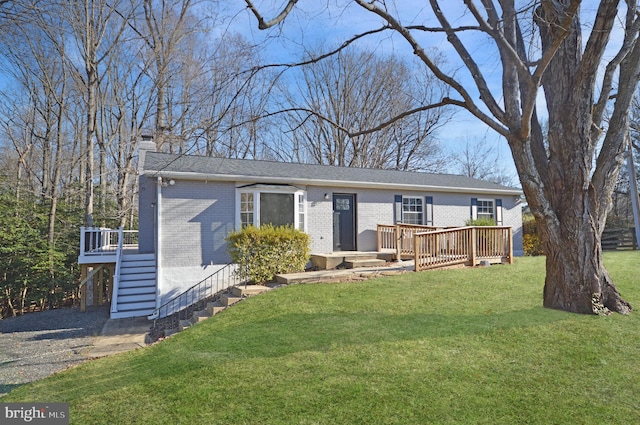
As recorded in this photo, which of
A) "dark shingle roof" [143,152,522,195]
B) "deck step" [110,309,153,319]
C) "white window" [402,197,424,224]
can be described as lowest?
"deck step" [110,309,153,319]

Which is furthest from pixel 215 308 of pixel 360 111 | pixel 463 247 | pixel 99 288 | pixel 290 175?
pixel 360 111

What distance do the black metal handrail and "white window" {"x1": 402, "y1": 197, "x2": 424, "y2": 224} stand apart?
6.58 m

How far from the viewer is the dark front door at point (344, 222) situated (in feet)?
41.7

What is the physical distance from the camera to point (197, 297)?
34.1 ft

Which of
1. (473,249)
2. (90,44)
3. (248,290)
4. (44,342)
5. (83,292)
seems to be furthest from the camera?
(90,44)

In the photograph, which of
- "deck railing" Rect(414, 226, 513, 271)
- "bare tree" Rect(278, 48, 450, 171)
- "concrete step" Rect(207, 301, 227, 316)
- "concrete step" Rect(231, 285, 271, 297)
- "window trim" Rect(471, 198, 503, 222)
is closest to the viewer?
"concrete step" Rect(207, 301, 227, 316)

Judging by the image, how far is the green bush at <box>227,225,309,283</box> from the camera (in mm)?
8797

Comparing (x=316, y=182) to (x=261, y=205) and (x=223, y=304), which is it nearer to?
(x=261, y=205)

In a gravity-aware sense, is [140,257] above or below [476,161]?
below

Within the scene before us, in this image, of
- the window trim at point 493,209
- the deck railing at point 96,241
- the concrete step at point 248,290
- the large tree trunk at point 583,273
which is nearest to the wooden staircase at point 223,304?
the concrete step at point 248,290

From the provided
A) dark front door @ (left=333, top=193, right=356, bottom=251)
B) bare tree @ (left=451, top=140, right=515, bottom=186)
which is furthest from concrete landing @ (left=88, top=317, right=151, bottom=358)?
bare tree @ (left=451, top=140, right=515, bottom=186)

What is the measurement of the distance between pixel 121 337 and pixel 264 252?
361 centimetres

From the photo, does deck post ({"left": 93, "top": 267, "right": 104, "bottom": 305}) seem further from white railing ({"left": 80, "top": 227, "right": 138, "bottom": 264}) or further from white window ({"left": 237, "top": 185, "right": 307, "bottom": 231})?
white window ({"left": 237, "top": 185, "right": 307, "bottom": 231})

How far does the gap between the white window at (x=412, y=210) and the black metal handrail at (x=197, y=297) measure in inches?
259
